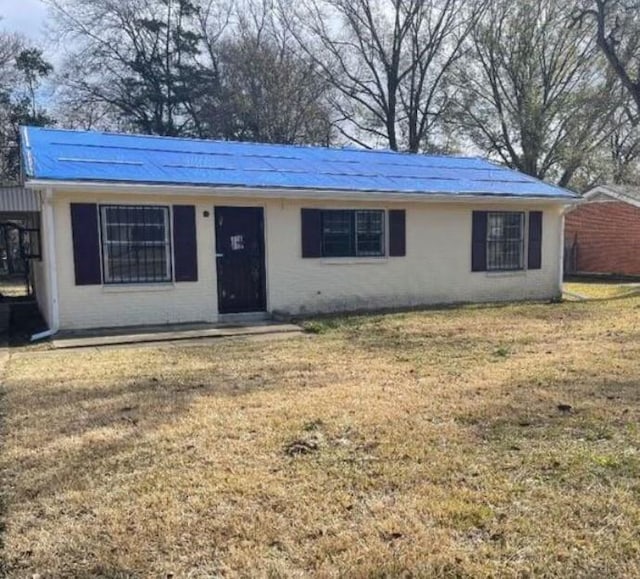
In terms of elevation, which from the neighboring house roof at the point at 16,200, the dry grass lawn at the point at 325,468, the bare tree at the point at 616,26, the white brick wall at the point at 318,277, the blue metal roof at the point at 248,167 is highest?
the bare tree at the point at 616,26

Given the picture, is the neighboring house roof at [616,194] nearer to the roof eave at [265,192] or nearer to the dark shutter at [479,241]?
the roof eave at [265,192]

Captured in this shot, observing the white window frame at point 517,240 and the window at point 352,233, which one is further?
the white window frame at point 517,240

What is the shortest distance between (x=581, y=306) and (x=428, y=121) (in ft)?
63.5

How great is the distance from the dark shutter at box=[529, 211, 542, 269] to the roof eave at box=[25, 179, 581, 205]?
1.57 ft

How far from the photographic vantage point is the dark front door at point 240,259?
11617 mm

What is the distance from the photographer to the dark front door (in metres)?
11.6

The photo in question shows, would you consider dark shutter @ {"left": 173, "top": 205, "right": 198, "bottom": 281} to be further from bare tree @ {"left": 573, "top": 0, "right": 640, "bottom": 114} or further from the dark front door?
bare tree @ {"left": 573, "top": 0, "right": 640, "bottom": 114}

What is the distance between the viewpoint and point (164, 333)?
10.1 m

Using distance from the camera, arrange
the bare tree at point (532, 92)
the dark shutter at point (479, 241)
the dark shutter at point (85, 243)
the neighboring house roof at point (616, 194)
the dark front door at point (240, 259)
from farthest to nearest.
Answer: the bare tree at point (532, 92)
the neighboring house roof at point (616, 194)
the dark shutter at point (479, 241)
the dark front door at point (240, 259)
the dark shutter at point (85, 243)

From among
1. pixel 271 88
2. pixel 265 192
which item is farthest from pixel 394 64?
pixel 265 192

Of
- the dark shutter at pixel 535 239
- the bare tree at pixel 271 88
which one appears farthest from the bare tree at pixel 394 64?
the dark shutter at pixel 535 239

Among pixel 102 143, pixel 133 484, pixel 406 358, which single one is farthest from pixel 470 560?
pixel 102 143

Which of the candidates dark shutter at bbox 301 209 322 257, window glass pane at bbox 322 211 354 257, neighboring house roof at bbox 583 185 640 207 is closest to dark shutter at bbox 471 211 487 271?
window glass pane at bbox 322 211 354 257

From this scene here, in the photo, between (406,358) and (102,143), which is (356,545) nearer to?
(406,358)
